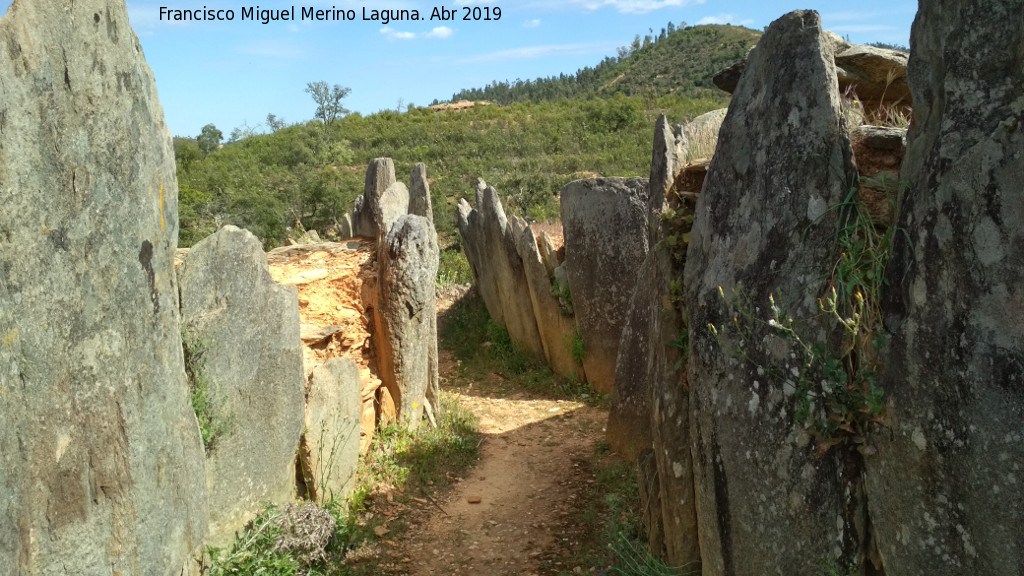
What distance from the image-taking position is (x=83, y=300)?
12.3 ft

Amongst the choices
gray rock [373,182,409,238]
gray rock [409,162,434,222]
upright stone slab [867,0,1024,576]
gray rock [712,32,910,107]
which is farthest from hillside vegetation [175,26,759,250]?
upright stone slab [867,0,1024,576]

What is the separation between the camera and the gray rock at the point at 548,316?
958 centimetres

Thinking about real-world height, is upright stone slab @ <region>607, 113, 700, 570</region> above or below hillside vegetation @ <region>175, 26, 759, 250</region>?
below

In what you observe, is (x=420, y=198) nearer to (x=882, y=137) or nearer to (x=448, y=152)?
(x=882, y=137)

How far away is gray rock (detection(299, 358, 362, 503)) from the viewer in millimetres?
5848

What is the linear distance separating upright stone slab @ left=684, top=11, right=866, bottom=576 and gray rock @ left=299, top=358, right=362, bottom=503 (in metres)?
3.02

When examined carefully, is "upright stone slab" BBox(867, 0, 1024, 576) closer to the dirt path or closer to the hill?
the dirt path

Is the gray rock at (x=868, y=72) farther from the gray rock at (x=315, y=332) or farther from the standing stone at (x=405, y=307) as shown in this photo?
the gray rock at (x=315, y=332)

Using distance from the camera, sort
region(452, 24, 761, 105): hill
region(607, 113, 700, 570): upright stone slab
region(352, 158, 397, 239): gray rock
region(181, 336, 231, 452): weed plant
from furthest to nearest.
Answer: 1. region(452, 24, 761, 105): hill
2. region(352, 158, 397, 239): gray rock
3. region(181, 336, 231, 452): weed plant
4. region(607, 113, 700, 570): upright stone slab

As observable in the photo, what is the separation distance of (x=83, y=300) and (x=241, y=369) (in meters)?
1.48

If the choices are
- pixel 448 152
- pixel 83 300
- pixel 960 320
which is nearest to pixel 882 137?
pixel 960 320

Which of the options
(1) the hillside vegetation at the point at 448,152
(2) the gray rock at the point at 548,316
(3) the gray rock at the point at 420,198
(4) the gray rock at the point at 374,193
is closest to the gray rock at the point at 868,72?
(4) the gray rock at the point at 374,193

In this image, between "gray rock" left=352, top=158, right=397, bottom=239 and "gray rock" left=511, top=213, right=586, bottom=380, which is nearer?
"gray rock" left=352, top=158, right=397, bottom=239

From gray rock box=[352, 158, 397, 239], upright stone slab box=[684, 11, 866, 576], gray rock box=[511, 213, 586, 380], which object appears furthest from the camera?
gray rock box=[511, 213, 586, 380]
